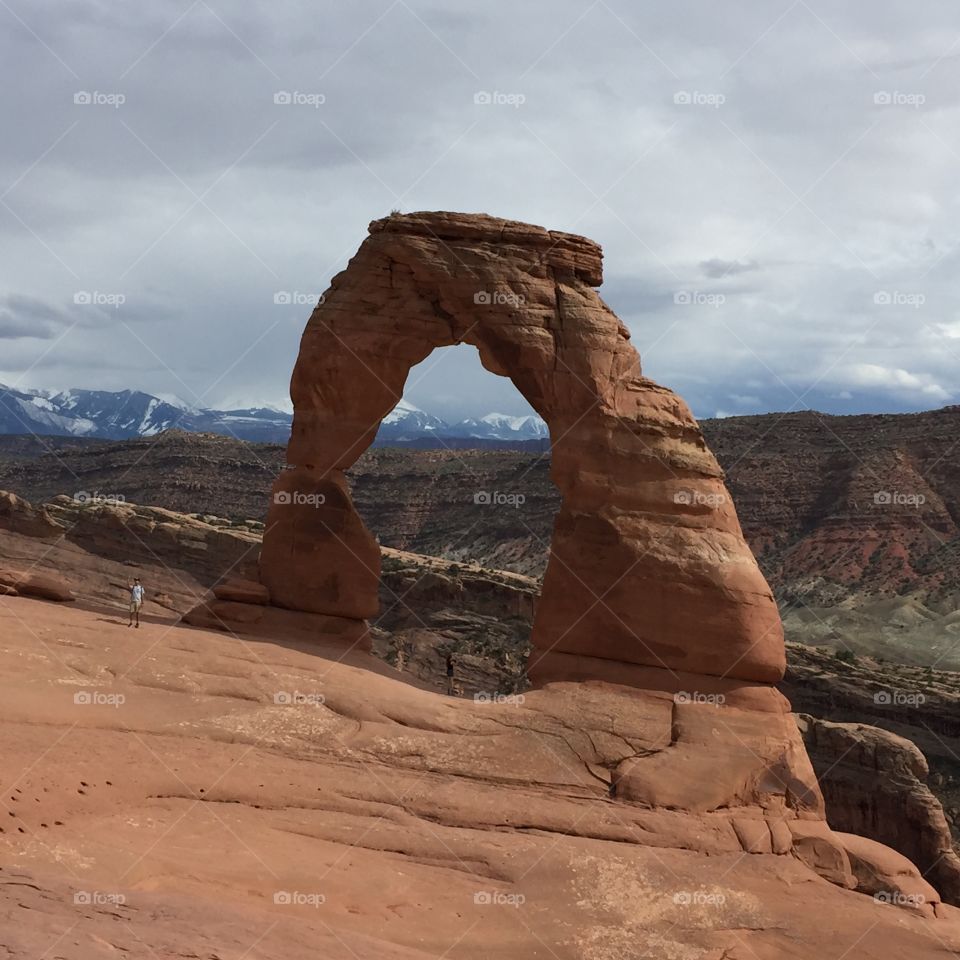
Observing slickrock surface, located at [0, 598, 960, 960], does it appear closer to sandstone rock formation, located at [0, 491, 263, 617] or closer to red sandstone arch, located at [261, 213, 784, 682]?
red sandstone arch, located at [261, 213, 784, 682]

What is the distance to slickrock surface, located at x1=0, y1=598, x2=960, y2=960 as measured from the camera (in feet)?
37.0

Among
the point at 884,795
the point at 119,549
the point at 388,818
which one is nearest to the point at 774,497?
the point at 119,549

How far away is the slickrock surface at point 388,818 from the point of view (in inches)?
444

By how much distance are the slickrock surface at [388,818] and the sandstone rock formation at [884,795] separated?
11.3 meters

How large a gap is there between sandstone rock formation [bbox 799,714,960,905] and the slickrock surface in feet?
37.1

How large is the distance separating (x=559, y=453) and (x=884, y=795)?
14.5 meters

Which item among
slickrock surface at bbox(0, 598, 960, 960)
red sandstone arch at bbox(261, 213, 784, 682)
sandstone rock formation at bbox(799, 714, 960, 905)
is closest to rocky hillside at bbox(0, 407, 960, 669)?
sandstone rock formation at bbox(799, 714, 960, 905)

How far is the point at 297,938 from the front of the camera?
9.97 metres

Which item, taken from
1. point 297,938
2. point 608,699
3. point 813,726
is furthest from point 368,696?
point 813,726

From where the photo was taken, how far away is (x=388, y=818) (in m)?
14.4

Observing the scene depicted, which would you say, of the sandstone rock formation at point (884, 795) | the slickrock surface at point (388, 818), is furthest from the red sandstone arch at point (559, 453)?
the sandstone rock formation at point (884, 795)

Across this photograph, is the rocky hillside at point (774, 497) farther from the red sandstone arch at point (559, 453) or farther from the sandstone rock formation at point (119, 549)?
the red sandstone arch at point (559, 453)

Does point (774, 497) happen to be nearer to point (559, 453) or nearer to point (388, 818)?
point (559, 453)

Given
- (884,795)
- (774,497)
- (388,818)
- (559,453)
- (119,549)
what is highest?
(774,497)
